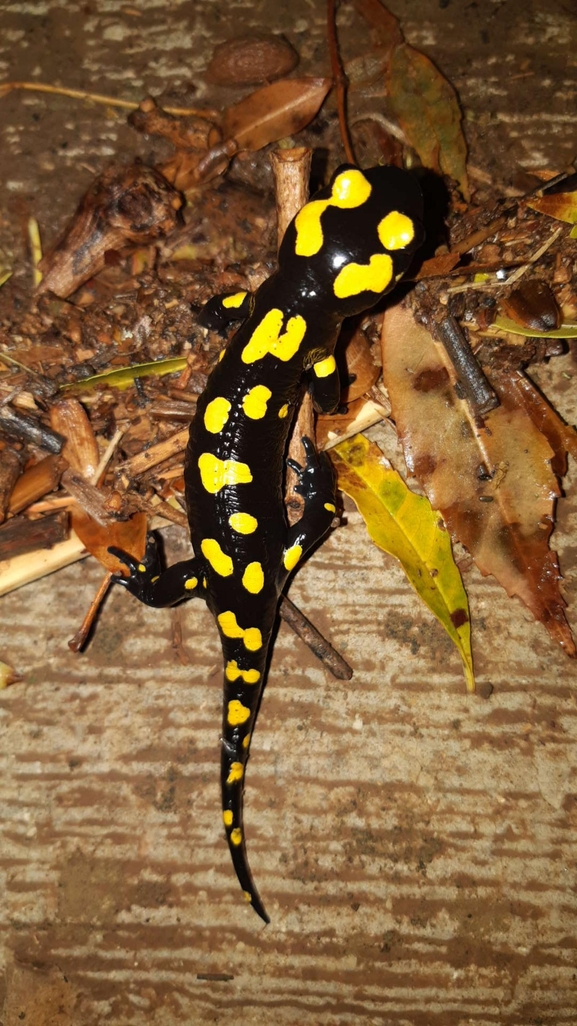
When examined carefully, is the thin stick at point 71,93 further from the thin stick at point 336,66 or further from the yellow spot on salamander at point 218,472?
the yellow spot on salamander at point 218,472

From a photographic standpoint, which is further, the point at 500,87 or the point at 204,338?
the point at 500,87

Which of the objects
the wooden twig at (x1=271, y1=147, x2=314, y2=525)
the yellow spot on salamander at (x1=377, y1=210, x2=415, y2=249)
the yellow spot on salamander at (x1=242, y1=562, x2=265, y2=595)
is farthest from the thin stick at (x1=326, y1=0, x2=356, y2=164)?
the yellow spot on salamander at (x1=242, y1=562, x2=265, y2=595)

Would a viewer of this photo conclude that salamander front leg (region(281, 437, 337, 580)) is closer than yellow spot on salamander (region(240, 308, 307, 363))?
No

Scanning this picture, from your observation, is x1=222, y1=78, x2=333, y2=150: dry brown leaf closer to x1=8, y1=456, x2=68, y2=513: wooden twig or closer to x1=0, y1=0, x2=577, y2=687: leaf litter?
x1=0, y1=0, x2=577, y2=687: leaf litter

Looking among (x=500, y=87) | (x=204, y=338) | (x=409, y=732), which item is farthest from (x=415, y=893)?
(x=500, y=87)

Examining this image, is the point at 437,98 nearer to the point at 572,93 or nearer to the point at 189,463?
the point at 572,93

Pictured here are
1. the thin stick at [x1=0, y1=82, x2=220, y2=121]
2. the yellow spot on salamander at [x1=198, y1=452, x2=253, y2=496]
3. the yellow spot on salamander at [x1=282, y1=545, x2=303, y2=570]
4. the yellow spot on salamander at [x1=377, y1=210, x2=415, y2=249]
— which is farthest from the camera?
the thin stick at [x1=0, y1=82, x2=220, y2=121]
